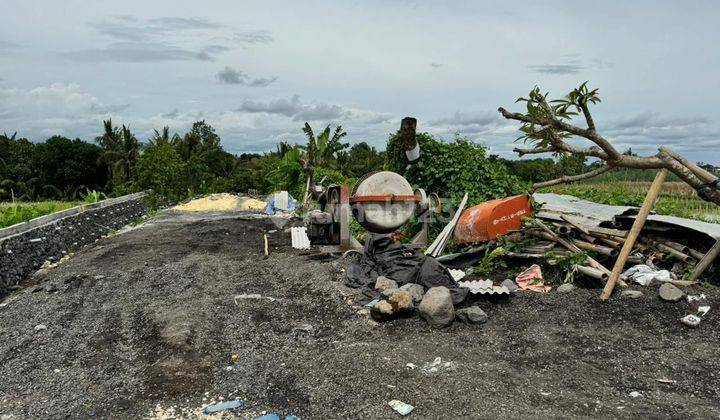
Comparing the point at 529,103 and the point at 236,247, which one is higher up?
the point at 529,103

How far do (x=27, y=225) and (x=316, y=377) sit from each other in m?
10.4

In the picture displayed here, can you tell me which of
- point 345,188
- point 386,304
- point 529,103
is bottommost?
point 386,304

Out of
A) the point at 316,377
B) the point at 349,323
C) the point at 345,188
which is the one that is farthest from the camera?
the point at 345,188

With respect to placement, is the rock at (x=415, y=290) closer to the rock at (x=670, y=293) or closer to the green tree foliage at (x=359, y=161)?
the rock at (x=670, y=293)

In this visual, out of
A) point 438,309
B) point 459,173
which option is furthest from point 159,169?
point 438,309

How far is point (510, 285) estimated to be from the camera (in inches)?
323

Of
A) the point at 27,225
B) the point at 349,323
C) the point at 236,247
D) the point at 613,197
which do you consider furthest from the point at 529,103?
the point at 27,225

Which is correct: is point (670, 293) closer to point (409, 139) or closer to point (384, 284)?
point (384, 284)

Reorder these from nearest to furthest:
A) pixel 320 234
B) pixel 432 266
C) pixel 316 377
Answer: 1. pixel 316 377
2. pixel 432 266
3. pixel 320 234

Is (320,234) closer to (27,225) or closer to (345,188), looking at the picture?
(345,188)

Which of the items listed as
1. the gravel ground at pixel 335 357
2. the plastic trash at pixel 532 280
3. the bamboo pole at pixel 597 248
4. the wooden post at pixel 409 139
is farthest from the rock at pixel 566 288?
the wooden post at pixel 409 139

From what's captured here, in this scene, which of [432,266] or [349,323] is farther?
[432,266]

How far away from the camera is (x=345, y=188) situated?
445 inches

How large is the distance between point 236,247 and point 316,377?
8.93 meters
